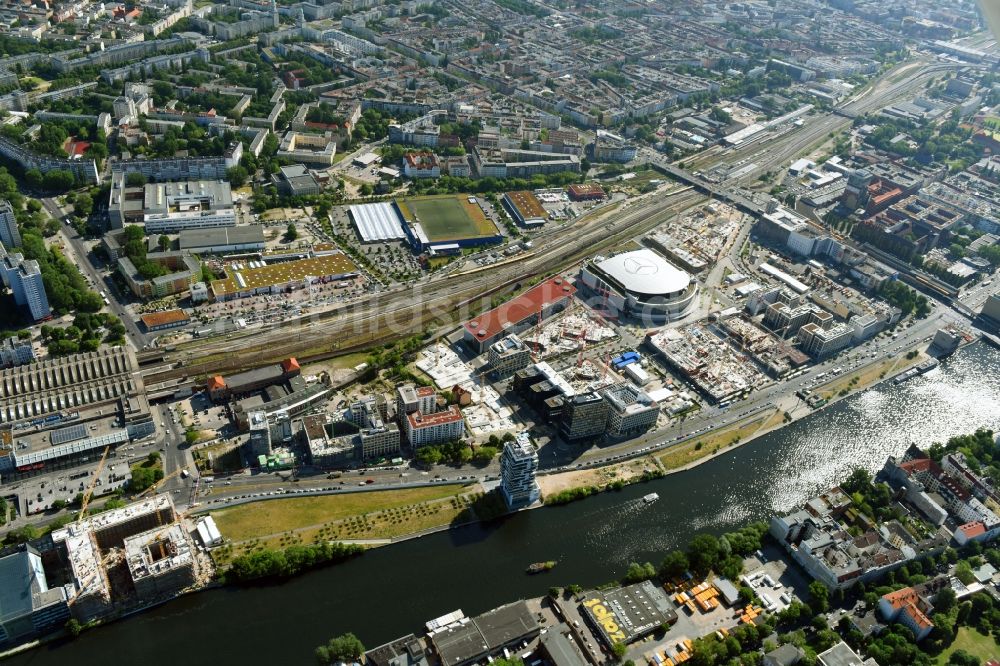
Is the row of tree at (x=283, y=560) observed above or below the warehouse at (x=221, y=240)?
below

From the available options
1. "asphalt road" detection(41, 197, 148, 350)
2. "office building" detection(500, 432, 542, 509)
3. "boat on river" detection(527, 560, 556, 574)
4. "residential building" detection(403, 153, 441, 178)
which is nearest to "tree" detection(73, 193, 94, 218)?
"asphalt road" detection(41, 197, 148, 350)

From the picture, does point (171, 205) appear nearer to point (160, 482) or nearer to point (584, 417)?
point (160, 482)

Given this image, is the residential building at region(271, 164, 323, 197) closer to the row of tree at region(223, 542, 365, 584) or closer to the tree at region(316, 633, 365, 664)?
the row of tree at region(223, 542, 365, 584)

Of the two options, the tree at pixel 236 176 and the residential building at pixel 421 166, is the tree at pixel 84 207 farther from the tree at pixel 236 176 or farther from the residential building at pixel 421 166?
the residential building at pixel 421 166

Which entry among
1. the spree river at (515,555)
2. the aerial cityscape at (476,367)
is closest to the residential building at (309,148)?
the aerial cityscape at (476,367)

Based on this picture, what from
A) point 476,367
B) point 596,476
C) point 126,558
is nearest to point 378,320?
point 476,367

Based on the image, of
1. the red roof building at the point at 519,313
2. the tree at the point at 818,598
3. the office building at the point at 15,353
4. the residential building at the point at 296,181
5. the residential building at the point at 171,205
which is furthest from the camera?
the residential building at the point at 296,181
